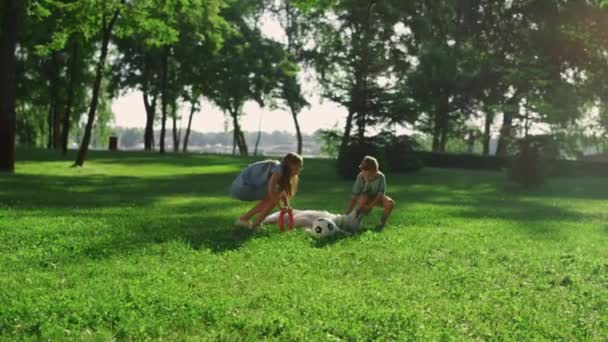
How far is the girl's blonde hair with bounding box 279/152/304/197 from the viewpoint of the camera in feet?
37.7

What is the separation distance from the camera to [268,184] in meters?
12.0

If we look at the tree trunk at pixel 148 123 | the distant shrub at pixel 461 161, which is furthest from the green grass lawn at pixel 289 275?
the tree trunk at pixel 148 123

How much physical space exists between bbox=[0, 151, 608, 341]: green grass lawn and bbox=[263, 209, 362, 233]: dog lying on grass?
0.39 meters

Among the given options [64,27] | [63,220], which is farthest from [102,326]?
[64,27]

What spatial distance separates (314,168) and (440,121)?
1435 cm

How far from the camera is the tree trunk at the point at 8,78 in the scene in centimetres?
2386

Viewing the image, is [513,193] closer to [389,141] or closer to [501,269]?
[389,141]

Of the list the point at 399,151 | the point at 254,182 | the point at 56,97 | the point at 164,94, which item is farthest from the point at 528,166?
the point at 56,97

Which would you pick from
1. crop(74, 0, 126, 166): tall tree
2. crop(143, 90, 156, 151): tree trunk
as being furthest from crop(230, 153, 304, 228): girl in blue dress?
crop(143, 90, 156, 151): tree trunk

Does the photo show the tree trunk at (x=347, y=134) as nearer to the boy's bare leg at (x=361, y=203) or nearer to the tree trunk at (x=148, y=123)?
the boy's bare leg at (x=361, y=203)

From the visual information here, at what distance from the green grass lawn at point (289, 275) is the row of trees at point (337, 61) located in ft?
43.3

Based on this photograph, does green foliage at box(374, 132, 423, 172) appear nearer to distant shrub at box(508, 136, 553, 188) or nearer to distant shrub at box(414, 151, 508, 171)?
distant shrub at box(508, 136, 553, 188)

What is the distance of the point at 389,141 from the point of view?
104ft

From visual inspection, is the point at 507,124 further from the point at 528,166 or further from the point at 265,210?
the point at 265,210
